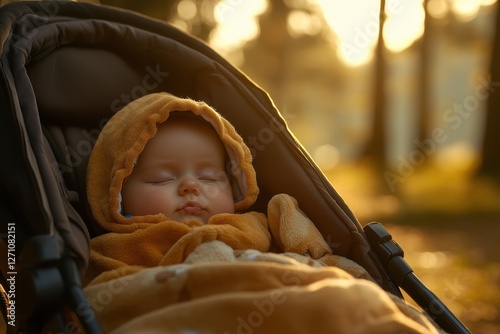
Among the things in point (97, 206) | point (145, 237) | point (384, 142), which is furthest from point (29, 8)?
point (384, 142)

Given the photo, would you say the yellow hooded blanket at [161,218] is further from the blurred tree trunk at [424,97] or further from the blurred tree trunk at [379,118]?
the blurred tree trunk at [424,97]

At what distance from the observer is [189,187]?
2133mm

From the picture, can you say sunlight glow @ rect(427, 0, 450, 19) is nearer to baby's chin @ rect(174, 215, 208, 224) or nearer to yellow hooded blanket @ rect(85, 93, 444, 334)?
yellow hooded blanket @ rect(85, 93, 444, 334)

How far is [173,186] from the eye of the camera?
216cm

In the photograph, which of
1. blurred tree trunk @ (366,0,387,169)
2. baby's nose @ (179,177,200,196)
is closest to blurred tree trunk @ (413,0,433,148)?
blurred tree trunk @ (366,0,387,169)

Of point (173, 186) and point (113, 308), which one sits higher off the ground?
point (173, 186)

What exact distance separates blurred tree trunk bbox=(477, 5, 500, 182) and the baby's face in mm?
6949

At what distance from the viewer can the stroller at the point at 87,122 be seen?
1.69 metres

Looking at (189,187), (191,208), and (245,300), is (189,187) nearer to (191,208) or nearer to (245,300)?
(191,208)

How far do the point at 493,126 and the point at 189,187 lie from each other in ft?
23.8

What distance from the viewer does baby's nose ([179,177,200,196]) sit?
6.99 feet

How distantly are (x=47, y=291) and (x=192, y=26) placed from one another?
7.06 meters

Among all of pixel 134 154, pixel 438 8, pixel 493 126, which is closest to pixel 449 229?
pixel 493 126

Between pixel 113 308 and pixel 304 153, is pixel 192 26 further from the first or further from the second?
pixel 113 308
